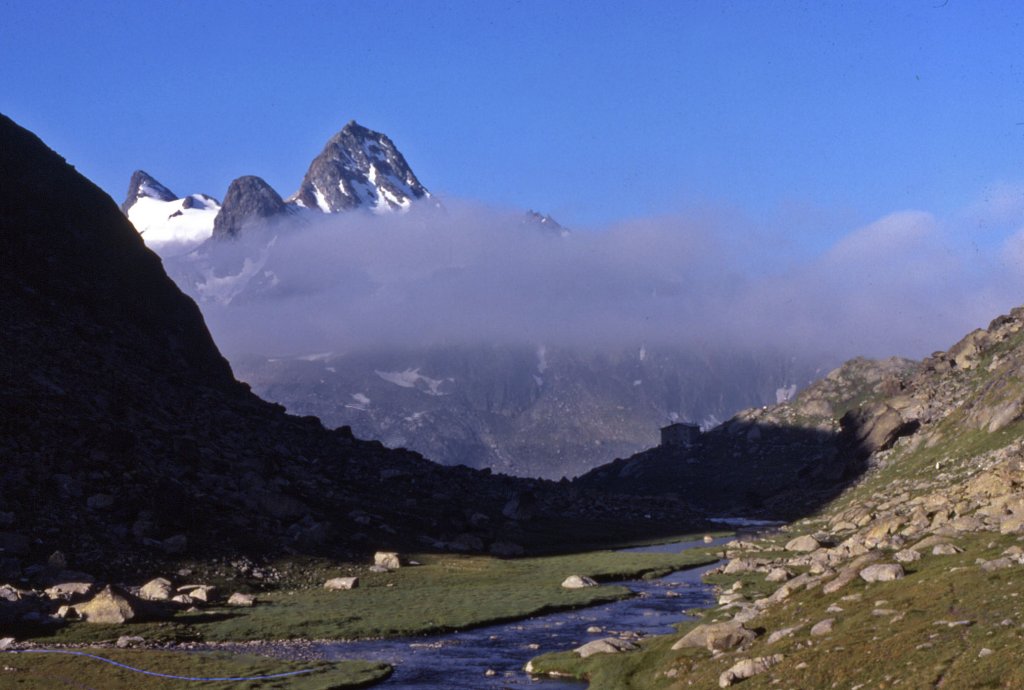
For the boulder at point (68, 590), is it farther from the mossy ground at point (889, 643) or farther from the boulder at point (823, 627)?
the boulder at point (823, 627)

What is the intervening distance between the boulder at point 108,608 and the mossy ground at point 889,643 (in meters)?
39.9

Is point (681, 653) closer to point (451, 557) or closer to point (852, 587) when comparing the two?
point (852, 587)

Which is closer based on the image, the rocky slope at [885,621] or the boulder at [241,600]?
the rocky slope at [885,621]

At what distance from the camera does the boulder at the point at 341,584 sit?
12600 centimetres

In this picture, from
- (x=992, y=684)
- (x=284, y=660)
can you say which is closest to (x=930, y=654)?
(x=992, y=684)

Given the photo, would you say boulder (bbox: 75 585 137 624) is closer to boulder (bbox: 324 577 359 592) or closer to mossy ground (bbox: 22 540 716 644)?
mossy ground (bbox: 22 540 716 644)

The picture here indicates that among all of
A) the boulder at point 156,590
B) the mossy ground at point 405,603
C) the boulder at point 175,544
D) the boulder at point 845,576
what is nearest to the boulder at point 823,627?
the boulder at point 845,576

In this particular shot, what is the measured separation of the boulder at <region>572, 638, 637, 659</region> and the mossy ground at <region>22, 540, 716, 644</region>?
24.0 metres

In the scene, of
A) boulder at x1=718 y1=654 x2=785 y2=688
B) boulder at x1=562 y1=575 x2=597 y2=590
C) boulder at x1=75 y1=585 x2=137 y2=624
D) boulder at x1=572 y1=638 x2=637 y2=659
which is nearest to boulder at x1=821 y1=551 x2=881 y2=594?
boulder at x1=572 y1=638 x2=637 y2=659

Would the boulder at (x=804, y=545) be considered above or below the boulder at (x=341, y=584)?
below

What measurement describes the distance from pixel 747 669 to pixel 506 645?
36.7 m

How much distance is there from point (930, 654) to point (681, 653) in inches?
854

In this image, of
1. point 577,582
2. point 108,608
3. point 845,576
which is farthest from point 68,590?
point 845,576

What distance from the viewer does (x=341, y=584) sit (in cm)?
12681
